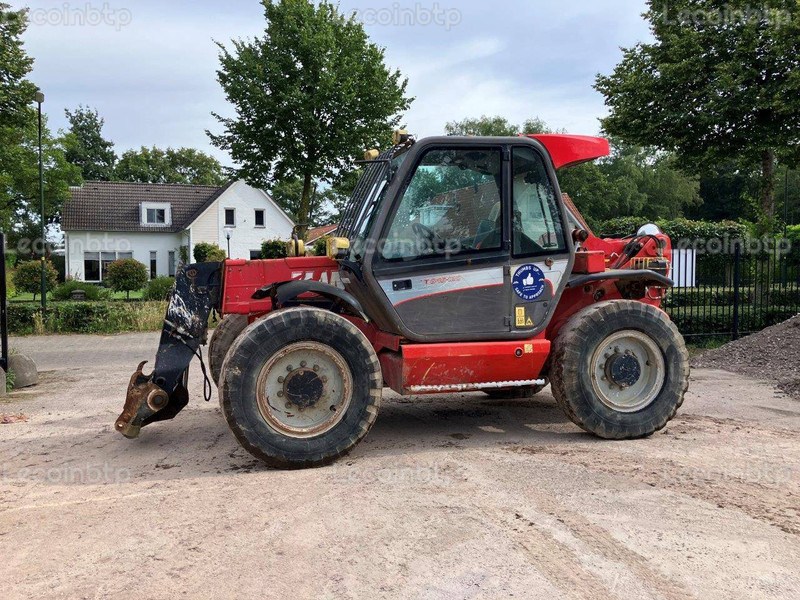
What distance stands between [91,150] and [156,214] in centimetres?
3572

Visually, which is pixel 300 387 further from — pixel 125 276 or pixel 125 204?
pixel 125 204

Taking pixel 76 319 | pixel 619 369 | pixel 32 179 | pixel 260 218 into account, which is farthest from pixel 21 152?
pixel 619 369

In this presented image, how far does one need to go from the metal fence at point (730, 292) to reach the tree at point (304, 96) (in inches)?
510

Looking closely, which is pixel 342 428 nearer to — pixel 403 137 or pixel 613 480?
pixel 613 480

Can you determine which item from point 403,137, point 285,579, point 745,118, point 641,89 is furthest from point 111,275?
point 285,579

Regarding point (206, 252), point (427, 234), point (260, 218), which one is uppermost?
point (260, 218)

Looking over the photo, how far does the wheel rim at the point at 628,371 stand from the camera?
597 centimetres

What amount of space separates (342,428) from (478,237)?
195 cm

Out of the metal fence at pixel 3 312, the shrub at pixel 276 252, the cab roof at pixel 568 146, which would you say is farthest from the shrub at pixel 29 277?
the cab roof at pixel 568 146

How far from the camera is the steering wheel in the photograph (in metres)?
5.65

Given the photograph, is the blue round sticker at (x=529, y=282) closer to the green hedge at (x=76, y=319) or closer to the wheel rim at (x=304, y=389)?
the wheel rim at (x=304, y=389)

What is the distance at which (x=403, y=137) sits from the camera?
6020 millimetres

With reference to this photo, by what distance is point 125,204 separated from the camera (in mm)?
46562

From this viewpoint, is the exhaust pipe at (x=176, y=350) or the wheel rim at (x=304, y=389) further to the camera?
the exhaust pipe at (x=176, y=350)
